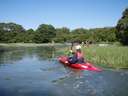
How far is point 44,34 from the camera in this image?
434 feet

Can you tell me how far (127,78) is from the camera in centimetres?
1991

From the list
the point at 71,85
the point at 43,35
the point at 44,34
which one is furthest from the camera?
the point at 44,34

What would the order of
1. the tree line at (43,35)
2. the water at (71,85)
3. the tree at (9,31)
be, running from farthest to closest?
the tree at (9,31), the tree line at (43,35), the water at (71,85)

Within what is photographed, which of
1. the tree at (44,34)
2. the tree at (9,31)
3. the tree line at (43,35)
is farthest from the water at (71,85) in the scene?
the tree at (44,34)

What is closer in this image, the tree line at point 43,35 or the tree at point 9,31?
the tree line at point 43,35

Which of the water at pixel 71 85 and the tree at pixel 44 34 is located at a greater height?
the tree at pixel 44 34

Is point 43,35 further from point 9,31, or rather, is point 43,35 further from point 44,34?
point 9,31

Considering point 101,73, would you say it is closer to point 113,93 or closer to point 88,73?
point 88,73

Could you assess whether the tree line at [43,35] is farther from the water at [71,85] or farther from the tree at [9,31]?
the water at [71,85]

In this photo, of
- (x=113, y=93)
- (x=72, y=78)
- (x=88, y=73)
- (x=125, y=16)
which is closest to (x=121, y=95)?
(x=113, y=93)

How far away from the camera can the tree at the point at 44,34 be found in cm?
12888

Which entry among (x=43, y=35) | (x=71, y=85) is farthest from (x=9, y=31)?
(x=71, y=85)

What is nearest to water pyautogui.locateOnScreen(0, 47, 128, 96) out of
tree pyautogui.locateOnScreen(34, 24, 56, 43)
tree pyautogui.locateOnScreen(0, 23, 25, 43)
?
tree pyautogui.locateOnScreen(0, 23, 25, 43)

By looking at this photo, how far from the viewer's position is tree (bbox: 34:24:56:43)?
5074 inches
